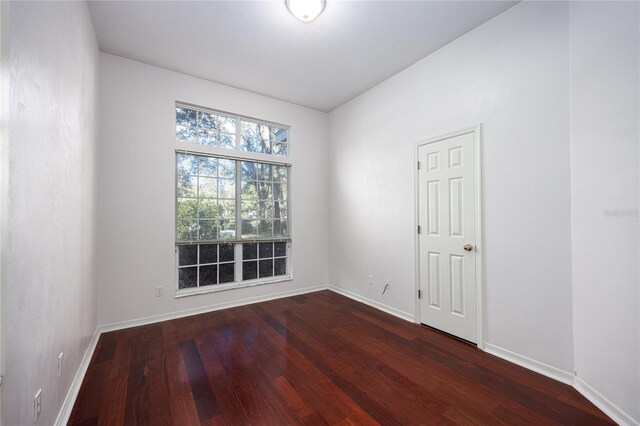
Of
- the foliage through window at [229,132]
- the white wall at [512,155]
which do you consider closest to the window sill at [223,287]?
the white wall at [512,155]

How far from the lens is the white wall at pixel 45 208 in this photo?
108cm

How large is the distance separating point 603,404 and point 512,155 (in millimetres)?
1935

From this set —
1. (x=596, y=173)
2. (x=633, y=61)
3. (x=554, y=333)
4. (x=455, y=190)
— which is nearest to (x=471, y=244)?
(x=455, y=190)

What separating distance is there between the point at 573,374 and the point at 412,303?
1506 mm

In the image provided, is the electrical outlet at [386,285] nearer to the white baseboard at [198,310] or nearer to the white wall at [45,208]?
the white baseboard at [198,310]

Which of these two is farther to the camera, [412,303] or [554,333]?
[412,303]

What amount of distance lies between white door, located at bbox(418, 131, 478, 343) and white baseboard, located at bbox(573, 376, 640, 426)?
797 mm

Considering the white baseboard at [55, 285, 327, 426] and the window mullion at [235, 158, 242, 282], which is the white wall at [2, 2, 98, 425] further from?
the window mullion at [235, 158, 242, 282]

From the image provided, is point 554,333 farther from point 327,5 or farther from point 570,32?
point 327,5

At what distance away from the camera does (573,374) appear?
205cm

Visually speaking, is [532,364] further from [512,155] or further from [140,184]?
[140,184]

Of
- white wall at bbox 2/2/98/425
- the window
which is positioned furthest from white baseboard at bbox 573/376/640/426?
the window

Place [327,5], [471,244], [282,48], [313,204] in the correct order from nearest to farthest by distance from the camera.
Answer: [327,5] < [471,244] < [282,48] < [313,204]

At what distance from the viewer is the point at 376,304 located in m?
3.85
